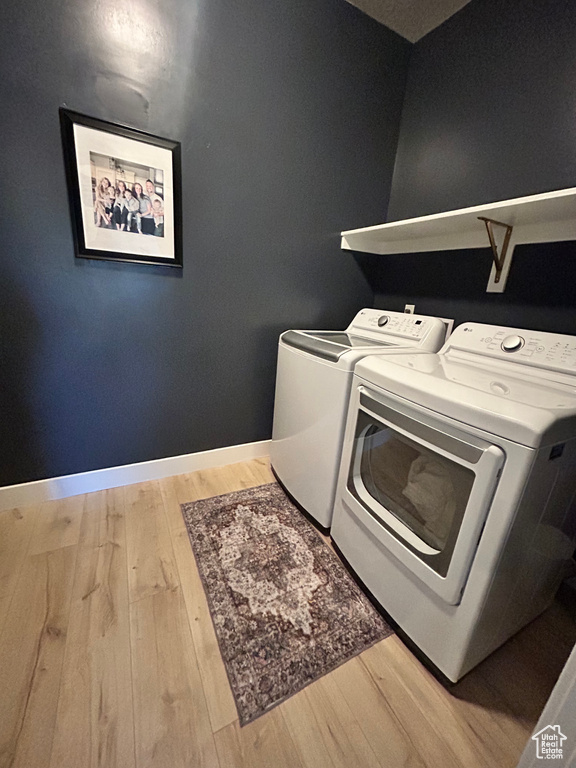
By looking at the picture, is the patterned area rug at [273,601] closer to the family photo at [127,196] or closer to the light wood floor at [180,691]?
the light wood floor at [180,691]

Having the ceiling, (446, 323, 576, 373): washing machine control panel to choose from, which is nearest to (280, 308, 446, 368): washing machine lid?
(446, 323, 576, 373): washing machine control panel

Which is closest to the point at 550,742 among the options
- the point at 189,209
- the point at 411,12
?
the point at 189,209

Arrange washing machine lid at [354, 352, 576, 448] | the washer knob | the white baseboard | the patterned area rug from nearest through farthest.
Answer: washing machine lid at [354, 352, 576, 448], the patterned area rug, the washer knob, the white baseboard

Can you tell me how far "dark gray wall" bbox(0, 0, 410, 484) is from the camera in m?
1.18

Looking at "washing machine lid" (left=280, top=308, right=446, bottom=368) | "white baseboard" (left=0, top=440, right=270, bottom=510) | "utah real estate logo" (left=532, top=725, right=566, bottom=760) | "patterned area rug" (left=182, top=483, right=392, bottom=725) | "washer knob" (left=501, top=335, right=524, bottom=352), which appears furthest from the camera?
"white baseboard" (left=0, top=440, right=270, bottom=510)

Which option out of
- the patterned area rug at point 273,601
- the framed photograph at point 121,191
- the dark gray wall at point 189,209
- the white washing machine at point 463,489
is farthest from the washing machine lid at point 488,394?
the framed photograph at point 121,191

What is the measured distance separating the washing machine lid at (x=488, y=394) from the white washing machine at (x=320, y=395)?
14 cm

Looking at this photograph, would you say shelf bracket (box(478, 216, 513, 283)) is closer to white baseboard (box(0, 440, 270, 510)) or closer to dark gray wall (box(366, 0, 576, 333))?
dark gray wall (box(366, 0, 576, 333))

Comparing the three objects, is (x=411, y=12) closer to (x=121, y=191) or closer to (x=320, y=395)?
(x=121, y=191)

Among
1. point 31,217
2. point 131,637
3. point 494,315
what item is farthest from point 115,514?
point 494,315

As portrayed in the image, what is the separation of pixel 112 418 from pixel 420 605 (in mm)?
1545

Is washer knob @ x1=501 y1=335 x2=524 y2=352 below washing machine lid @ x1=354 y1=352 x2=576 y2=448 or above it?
above

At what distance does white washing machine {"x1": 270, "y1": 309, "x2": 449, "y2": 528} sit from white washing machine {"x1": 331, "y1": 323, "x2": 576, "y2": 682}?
9 cm

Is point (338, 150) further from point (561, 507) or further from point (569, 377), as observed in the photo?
point (561, 507)
